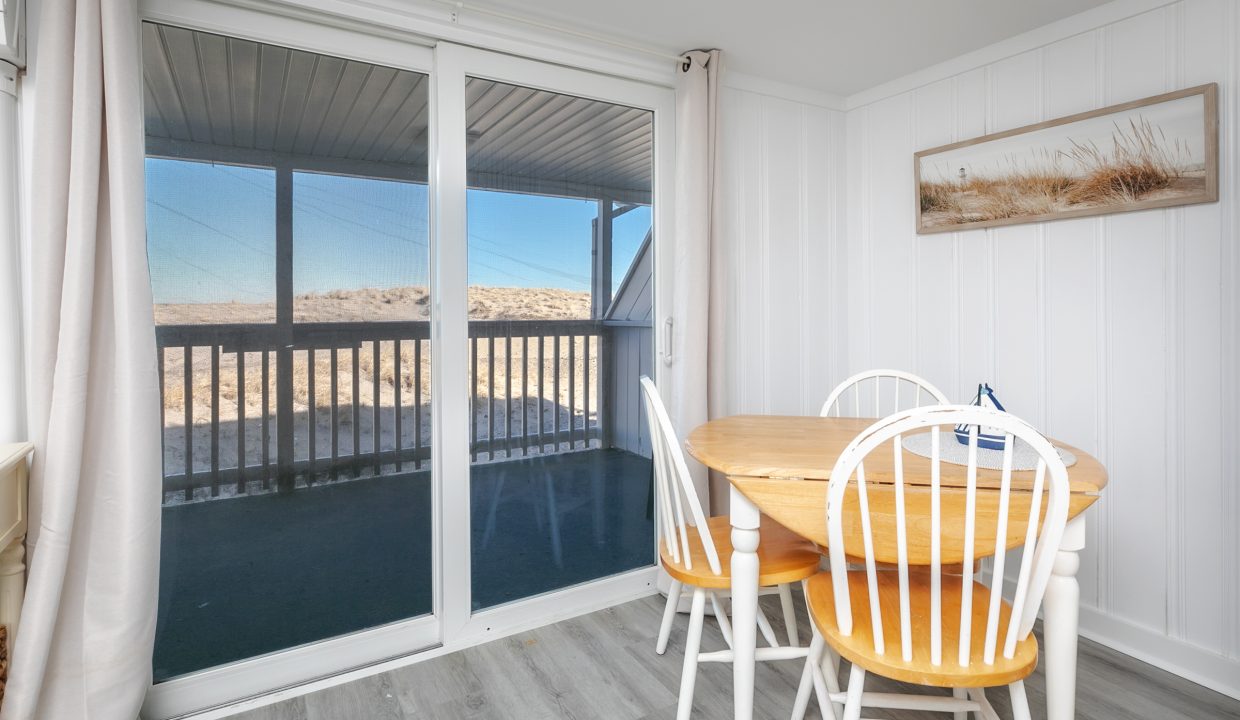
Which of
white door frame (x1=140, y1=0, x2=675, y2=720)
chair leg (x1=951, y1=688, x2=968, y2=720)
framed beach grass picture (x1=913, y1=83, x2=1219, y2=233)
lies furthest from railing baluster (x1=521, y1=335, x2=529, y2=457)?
framed beach grass picture (x1=913, y1=83, x2=1219, y2=233)

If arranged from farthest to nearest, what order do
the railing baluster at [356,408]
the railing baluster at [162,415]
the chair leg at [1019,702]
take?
the railing baluster at [356,408] < the railing baluster at [162,415] < the chair leg at [1019,702]

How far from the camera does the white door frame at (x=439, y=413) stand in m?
1.93

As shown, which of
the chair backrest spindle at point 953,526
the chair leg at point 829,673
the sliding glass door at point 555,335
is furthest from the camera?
the sliding glass door at point 555,335

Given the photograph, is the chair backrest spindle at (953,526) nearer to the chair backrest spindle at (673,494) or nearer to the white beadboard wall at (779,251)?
the chair backrest spindle at (673,494)

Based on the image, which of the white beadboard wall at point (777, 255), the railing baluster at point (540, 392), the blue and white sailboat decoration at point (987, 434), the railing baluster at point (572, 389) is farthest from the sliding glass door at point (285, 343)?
the blue and white sailboat decoration at point (987, 434)

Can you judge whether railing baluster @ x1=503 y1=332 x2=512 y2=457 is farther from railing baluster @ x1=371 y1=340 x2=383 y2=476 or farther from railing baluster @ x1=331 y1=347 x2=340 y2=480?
railing baluster @ x1=331 y1=347 x2=340 y2=480

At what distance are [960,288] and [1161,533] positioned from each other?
1.12 meters

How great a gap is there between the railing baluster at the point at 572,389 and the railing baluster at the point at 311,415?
905 mm

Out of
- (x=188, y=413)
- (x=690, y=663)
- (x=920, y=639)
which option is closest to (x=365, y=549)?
(x=188, y=413)

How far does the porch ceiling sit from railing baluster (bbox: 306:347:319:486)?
0.63 metres

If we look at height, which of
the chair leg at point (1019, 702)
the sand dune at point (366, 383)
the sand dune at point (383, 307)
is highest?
the sand dune at point (383, 307)

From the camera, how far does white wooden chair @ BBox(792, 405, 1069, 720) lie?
1.23 metres

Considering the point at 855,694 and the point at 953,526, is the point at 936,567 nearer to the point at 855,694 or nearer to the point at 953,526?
the point at 953,526

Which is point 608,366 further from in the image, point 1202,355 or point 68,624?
point 1202,355
